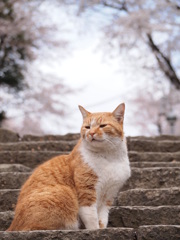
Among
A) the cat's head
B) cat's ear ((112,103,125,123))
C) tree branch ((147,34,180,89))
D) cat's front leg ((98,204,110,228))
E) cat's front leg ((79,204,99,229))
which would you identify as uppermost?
cat's ear ((112,103,125,123))

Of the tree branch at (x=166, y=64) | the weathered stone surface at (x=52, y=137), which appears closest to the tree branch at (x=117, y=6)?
the tree branch at (x=166, y=64)

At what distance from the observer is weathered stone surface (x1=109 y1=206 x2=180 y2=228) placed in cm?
355

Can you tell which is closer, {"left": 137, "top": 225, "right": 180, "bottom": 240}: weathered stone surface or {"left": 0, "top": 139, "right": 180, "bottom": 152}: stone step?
{"left": 137, "top": 225, "right": 180, "bottom": 240}: weathered stone surface

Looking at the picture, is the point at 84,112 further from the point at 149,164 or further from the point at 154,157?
the point at 154,157

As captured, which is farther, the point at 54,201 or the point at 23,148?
the point at 23,148

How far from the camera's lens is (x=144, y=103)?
77.1 feet

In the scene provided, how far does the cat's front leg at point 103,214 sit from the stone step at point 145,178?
116 cm

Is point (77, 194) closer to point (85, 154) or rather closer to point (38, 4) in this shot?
point (85, 154)

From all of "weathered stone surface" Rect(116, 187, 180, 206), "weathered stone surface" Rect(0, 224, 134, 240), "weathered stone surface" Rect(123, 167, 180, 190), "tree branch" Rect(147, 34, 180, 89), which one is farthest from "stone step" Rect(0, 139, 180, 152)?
"tree branch" Rect(147, 34, 180, 89)

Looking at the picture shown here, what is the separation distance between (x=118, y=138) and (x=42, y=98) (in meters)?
14.8

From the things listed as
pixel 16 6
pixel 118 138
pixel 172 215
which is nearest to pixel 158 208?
pixel 172 215

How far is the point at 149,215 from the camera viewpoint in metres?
3.59

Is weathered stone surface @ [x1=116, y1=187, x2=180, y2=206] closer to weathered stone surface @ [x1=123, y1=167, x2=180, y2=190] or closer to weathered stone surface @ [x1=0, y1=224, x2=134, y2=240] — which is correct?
weathered stone surface @ [x1=123, y1=167, x2=180, y2=190]

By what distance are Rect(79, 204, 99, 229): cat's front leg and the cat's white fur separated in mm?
22
